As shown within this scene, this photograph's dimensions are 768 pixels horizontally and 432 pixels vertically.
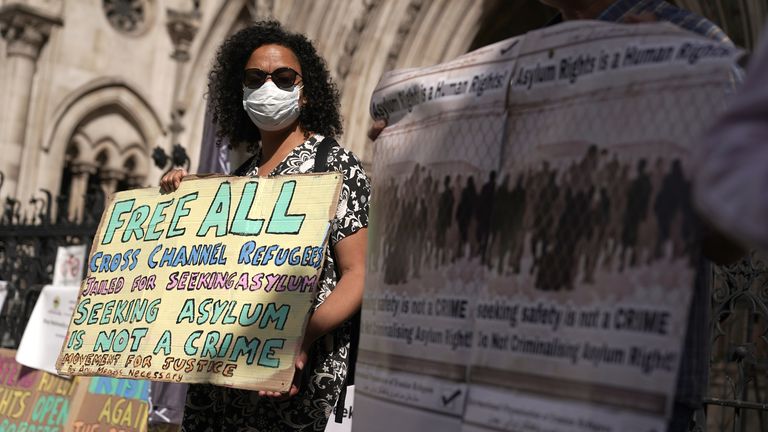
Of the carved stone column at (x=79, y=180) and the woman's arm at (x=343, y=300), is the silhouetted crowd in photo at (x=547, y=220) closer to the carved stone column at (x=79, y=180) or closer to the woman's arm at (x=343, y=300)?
the woman's arm at (x=343, y=300)

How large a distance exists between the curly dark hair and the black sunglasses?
0.28 feet

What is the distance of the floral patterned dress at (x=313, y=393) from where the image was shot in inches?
120

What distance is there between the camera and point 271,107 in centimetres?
336

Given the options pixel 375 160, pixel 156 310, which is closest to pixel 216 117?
pixel 156 310

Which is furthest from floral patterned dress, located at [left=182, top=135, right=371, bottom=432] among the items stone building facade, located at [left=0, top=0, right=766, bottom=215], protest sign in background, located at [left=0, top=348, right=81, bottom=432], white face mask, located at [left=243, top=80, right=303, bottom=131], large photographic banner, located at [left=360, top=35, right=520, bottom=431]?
stone building facade, located at [left=0, top=0, right=766, bottom=215]

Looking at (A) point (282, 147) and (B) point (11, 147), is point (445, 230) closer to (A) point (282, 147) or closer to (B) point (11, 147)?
(A) point (282, 147)

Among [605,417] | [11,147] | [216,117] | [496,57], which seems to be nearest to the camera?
[605,417]

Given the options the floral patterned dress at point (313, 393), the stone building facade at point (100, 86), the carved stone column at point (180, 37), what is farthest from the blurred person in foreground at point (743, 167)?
the carved stone column at point (180, 37)

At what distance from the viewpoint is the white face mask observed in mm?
3365

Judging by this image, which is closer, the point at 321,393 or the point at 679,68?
the point at 679,68

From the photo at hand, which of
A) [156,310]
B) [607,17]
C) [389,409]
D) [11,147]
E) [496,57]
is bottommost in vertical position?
[389,409]

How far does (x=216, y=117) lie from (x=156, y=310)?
0.80 metres

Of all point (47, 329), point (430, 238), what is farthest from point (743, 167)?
point (47, 329)

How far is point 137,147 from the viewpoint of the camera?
715 inches
